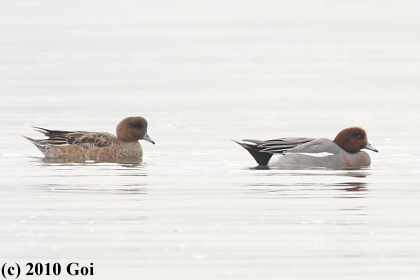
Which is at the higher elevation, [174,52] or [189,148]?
[174,52]

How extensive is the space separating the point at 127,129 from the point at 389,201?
5.84m

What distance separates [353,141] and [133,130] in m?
3.39

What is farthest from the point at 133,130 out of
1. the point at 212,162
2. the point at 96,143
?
the point at 212,162

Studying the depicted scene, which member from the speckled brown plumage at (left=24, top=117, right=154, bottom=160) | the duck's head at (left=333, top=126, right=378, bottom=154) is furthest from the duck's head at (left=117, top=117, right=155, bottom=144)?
the duck's head at (left=333, top=126, right=378, bottom=154)

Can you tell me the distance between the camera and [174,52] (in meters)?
33.2

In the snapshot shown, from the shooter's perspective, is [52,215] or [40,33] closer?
[52,215]

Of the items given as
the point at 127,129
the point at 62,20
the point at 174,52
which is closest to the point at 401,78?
the point at 174,52

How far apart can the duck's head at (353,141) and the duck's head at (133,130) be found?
293 centimetres

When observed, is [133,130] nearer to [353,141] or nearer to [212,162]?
[212,162]

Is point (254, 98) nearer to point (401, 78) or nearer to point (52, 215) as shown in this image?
point (401, 78)

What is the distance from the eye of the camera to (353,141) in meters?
→ 13.7

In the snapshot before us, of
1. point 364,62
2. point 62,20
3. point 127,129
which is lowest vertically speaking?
point 127,129

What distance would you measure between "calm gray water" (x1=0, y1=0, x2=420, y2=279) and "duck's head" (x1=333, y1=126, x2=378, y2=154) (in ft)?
1.42

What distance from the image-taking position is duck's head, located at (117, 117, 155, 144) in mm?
14633
